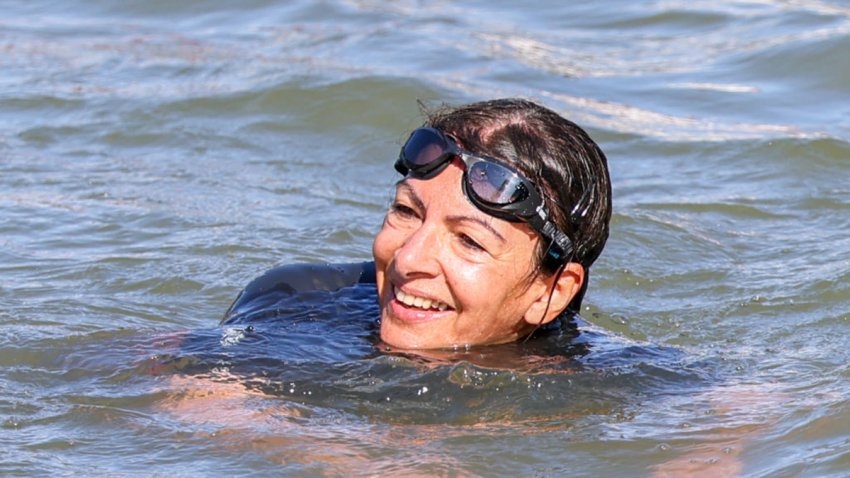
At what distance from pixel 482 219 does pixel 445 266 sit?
194 mm

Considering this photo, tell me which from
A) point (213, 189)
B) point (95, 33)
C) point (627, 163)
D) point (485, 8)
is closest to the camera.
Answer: point (213, 189)

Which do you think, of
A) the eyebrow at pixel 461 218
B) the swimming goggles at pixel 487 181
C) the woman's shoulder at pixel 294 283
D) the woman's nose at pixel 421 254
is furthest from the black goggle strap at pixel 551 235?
the woman's shoulder at pixel 294 283

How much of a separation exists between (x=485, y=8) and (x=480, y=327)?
30.6ft

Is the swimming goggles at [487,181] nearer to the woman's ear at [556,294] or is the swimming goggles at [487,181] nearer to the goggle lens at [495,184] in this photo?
the goggle lens at [495,184]

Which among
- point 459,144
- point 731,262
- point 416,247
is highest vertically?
point 459,144

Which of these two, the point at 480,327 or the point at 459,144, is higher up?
the point at 459,144

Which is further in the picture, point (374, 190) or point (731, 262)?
point (374, 190)

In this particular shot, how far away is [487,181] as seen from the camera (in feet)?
15.2

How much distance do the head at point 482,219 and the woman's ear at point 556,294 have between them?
0.04 metres

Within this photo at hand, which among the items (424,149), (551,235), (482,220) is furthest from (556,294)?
(424,149)

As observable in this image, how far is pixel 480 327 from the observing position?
4.88m

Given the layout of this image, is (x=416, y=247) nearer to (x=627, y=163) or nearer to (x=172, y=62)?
(x=627, y=163)

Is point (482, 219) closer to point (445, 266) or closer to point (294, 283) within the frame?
point (445, 266)

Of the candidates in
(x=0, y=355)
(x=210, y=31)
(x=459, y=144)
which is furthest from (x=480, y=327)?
(x=210, y=31)
